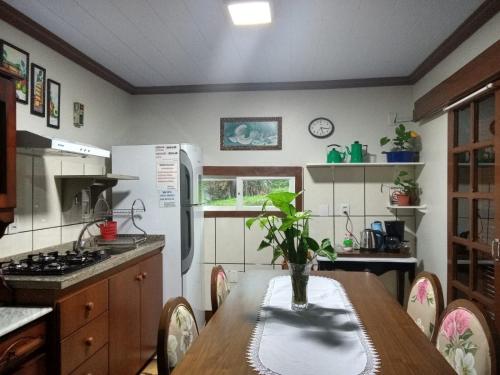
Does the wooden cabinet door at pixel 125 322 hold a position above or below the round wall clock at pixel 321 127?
below

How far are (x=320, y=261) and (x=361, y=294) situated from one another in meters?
1.25

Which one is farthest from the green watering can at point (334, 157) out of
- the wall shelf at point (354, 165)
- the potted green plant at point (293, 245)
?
the potted green plant at point (293, 245)

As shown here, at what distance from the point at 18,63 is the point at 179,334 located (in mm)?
1898

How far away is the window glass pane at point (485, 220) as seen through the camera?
6.90 ft

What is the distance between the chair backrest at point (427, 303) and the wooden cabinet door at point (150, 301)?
1.76m

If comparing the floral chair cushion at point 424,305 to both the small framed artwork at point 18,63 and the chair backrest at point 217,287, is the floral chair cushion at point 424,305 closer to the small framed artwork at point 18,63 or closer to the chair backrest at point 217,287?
the chair backrest at point 217,287

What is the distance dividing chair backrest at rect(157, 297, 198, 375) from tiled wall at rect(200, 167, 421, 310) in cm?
208

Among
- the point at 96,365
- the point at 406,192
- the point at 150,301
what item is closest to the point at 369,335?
the point at 96,365

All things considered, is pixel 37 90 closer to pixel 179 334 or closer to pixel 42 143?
pixel 42 143

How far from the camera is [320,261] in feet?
9.77

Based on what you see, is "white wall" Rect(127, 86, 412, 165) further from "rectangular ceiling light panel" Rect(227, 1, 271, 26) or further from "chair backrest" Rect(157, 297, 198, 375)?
"chair backrest" Rect(157, 297, 198, 375)

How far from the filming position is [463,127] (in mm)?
2514

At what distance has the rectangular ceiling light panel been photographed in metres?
1.87

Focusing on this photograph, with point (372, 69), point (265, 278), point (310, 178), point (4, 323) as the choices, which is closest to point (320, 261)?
point (310, 178)
